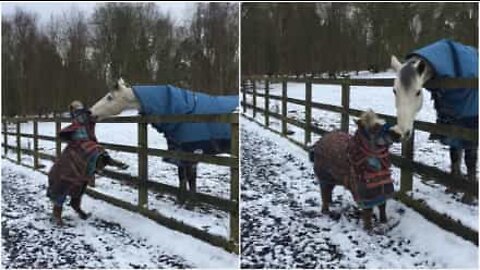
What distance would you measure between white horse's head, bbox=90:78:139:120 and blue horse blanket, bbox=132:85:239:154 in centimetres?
4

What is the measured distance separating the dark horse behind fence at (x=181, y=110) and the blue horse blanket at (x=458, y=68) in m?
0.62

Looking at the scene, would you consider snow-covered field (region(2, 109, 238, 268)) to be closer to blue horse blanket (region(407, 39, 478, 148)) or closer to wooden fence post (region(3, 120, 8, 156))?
wooden fence post (region(3, 120, 8, 156))

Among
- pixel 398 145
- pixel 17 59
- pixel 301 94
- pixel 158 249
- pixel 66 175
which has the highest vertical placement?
pixel 17 59

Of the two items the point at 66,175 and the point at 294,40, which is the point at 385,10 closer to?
the point at 294,40

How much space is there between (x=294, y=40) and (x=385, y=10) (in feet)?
0.84

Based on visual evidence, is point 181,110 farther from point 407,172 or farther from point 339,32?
point 407,172

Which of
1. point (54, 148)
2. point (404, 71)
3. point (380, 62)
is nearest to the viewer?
point (404, 71)

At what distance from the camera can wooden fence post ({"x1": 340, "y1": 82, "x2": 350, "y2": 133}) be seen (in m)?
1.41

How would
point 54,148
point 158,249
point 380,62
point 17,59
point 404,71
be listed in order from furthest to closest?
point 54,148 → point 17,59 → point 158,249 → point 380,62 → point 404,71

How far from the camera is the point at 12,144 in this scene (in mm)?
2588

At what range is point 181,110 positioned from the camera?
1.80 m

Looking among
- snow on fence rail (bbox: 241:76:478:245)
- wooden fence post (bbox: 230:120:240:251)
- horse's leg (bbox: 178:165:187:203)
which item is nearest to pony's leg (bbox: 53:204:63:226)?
horse's leg (bbox: 178:165:187:203)

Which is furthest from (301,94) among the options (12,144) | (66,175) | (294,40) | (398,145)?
(12,144)

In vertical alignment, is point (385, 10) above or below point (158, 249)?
above
